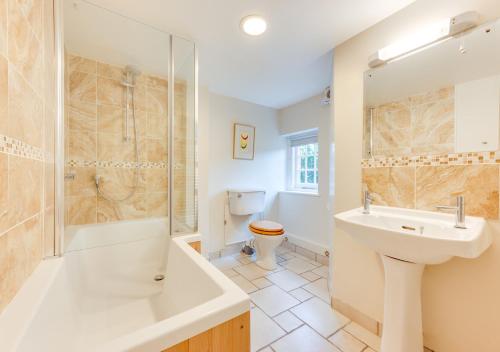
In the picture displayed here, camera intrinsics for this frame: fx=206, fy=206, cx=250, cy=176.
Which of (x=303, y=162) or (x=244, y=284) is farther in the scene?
(x=303, y=162)

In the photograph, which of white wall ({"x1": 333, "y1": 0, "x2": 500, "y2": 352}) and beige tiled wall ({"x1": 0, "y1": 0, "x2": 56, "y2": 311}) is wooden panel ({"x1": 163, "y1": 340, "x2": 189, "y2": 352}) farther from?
white wall ({"x1": 333, "y1": 0, "x2": 500, "y2": 352})

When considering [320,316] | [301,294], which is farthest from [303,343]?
[301,294]

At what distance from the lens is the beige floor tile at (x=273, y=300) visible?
5.65 ft

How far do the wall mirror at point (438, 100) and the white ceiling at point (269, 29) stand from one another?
1.29 ft

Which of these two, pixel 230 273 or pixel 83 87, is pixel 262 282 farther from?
pixel 83 87

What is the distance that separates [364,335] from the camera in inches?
57.1

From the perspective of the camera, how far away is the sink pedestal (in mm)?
1130

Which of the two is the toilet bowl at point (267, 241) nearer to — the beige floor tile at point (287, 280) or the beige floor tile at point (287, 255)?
the beige floor tile at point (287, 280)

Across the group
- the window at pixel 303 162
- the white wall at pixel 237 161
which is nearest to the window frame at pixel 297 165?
the window at pixel 303 162

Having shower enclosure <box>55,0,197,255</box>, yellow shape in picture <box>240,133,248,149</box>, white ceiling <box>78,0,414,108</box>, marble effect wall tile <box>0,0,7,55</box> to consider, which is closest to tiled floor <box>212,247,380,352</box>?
shower enclosure <box>55,0,197,255</box>

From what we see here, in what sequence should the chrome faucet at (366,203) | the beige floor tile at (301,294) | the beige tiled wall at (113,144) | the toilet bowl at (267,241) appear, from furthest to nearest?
the toilet bowl at (267,241) → the beige floor tile at (301,294) → the beige tiled wall at (113,144) → the chrome faucet at (366,203)

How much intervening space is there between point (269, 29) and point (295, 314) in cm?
220

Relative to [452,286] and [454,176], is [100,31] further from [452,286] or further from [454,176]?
[452,286]

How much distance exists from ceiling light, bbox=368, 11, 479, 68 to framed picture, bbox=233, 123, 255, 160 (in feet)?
5.81
